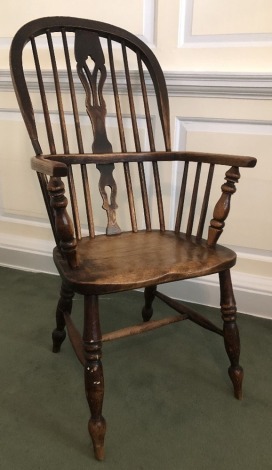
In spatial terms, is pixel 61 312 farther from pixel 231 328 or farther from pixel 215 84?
pixel 215 84

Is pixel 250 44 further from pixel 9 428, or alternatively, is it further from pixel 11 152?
pixel 9 428

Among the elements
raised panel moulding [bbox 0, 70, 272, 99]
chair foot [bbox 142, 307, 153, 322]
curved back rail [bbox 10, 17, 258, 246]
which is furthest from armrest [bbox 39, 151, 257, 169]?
chair foot [bbox 142, 307, 153, 322]

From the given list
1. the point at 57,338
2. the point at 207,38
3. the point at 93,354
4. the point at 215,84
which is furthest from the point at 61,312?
the point at 207,38

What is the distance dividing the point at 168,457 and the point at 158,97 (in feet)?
3.44

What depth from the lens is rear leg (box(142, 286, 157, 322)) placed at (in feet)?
4.33

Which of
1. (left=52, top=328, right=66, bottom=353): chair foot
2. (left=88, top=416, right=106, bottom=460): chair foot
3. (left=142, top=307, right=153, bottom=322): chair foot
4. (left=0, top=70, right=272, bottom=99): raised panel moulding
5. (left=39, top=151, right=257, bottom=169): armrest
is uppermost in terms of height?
(left=0, top=70, right=272, bottom=99): raised panel moulding

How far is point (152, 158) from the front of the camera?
3.84ft

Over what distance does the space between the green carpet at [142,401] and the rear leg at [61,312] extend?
0.05 metres

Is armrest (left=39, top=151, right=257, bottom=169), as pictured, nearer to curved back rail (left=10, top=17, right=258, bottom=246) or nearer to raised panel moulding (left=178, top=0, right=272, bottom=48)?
curved back rail (left=10, top=17, right=258, bottom=246)

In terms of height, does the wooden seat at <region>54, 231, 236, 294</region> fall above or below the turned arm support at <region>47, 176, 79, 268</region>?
below

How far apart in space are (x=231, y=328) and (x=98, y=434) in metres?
0.43

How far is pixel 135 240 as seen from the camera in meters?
1.08

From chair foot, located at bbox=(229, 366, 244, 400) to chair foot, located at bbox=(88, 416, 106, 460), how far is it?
397 mm

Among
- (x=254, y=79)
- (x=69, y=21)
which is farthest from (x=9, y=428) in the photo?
(x=254, y=79)
